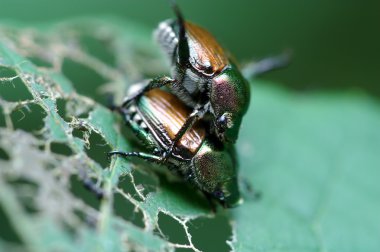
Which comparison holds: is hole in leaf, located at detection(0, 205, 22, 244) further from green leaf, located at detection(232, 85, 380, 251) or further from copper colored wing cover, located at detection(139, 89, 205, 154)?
green leaf, located at detection(232, 85, 380, 251)

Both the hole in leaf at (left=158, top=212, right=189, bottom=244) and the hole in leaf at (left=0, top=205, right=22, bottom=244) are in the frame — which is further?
the hole in leaf at (left=158, top=212, right=189, bottom=244)

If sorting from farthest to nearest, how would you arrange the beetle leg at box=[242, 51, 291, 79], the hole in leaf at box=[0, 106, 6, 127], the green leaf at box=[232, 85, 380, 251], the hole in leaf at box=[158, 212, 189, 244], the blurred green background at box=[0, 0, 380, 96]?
the blurred green background at box=[0, 0, 380, 96], the beetle leg at box=[242, 51, 291, 79], the green leaf at box=[232, 85, 380, 251], the hole in leaf at box=[158, 212, 189, 244], the hole in leaf at box=[0, 106, 6, 127]

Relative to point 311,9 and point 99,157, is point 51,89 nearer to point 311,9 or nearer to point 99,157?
point 99,157

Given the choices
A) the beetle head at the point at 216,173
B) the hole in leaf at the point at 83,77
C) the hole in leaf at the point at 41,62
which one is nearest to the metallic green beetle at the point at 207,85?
the beetle head at the point at 216,173

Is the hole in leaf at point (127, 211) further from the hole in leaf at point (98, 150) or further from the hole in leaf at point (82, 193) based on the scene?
Result: the hole in leaf at point (98, 150)

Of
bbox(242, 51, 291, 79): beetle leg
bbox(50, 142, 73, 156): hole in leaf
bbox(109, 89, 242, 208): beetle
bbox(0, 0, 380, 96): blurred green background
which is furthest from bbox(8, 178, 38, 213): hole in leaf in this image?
bbox(0, 0, 380, 96): blurred green background

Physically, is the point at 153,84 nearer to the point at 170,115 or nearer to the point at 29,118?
the point at 170,115
